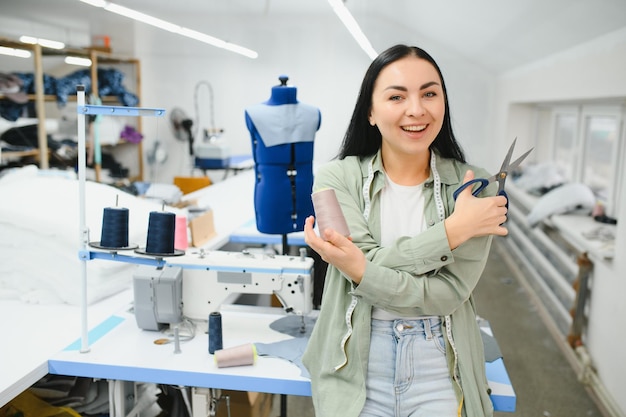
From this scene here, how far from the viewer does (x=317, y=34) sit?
5.73m

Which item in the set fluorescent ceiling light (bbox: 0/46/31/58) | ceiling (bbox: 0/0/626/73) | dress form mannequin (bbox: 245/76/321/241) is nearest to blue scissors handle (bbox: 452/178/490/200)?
dress form mannequin (bbox: 245/76/321/241)

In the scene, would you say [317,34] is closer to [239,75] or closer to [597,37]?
[239,75]

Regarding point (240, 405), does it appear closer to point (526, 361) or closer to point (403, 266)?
point (403, 266)

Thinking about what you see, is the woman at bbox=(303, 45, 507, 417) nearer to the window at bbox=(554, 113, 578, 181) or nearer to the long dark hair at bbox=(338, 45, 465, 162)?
the long dark hair at bbox=(338, 45, 465, 162)

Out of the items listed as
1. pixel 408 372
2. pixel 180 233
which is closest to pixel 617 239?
pixel 408 372

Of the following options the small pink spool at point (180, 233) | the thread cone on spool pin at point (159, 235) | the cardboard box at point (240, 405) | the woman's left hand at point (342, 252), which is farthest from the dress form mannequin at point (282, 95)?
the woman's left hand at point (342, 252)

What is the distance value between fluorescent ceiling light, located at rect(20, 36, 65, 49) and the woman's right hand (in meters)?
3.63

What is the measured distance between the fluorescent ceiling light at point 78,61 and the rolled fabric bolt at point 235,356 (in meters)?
4.19

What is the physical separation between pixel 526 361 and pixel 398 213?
254 centimetres

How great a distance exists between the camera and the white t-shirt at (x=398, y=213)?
1.32 m

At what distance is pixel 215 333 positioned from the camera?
63.9 inches

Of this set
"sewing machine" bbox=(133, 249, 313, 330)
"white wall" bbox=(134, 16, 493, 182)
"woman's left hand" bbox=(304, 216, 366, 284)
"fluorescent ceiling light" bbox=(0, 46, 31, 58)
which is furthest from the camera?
"white wall" bbox=(134, 16, 493, 182)

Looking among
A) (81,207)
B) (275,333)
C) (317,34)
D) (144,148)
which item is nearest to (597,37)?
(275,333)

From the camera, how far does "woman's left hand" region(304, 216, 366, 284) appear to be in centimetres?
117
